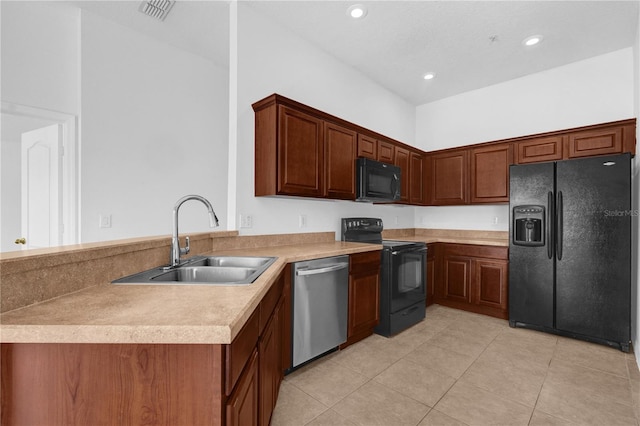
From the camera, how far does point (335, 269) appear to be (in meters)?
2.42

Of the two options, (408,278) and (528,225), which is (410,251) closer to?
(408,278)

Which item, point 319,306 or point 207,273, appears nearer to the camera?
point 207,273

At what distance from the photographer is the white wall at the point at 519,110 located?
329cm

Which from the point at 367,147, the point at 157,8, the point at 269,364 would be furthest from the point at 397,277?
the point at 157,8

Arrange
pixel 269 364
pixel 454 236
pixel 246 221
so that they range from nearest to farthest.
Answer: pixel 269 364
pixel 246 221
pixel 454 236

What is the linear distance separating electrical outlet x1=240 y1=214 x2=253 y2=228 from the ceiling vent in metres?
1.97

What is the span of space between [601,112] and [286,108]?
357 centimetres

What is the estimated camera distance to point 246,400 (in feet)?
3.43

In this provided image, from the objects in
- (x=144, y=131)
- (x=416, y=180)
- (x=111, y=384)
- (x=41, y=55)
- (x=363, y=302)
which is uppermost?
(x=41, y=55)

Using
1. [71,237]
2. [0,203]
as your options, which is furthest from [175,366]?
[0,203]

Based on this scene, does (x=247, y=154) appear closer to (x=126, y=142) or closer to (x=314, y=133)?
(x=314, y=133)

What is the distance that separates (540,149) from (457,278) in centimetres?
178

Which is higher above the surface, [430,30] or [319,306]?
[430,30]

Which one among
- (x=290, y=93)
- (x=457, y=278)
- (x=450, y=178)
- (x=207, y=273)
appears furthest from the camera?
(x=450, y=178)
